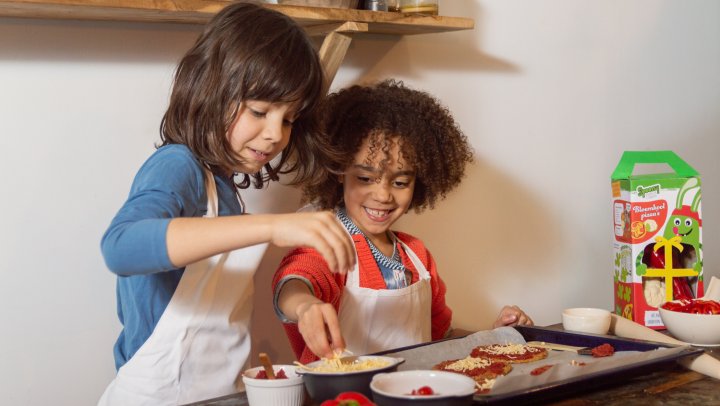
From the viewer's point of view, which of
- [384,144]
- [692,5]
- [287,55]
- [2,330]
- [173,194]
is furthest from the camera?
[692,5]

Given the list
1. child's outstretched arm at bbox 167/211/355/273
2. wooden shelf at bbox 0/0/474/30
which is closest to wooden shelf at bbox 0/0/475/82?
wooden shelf at bbox 0/0/474/30

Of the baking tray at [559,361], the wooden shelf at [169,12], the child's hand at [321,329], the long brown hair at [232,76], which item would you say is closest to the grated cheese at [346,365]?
the child's hand at [321,329]

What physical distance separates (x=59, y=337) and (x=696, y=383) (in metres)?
1.03

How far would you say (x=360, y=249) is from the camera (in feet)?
5.19

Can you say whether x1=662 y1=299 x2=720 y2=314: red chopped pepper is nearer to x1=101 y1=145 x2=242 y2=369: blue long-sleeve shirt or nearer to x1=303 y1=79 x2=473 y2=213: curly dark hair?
x1=303 y1=79 x2=473 y2=213: curly dark hair

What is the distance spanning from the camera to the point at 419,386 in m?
1.03

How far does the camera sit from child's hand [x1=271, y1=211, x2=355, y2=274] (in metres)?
1.00

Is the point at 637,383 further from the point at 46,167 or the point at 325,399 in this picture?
the point at 46,167

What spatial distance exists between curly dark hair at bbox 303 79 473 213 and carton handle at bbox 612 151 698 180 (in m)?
0.31

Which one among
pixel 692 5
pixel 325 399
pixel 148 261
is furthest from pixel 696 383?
pixel 692 5

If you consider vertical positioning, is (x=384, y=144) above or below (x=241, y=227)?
above

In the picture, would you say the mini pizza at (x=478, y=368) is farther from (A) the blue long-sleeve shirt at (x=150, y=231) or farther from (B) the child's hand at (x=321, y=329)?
(A) the blue long-sleeve shirt at (x=150, y=231)

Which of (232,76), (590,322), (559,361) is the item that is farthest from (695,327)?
(232,76)

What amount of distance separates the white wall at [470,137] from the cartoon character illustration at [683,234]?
1.64 ft
